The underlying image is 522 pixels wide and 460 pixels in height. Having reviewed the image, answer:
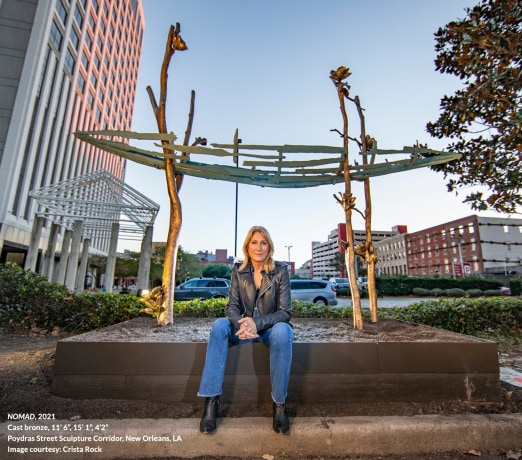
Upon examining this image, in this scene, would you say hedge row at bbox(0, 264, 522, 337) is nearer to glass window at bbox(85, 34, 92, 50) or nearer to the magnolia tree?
the magnolia tree

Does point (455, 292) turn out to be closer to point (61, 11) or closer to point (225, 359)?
point (225, 359)

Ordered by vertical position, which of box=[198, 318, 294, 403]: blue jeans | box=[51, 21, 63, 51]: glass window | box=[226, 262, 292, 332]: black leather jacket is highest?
box=[51, 21, 63, 51]: glass window

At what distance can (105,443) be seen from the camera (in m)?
2.12

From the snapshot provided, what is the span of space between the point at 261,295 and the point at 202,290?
9895 mm

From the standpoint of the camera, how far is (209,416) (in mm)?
2197

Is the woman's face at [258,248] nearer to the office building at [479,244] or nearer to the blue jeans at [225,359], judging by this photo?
the blue jeans at [225,359]

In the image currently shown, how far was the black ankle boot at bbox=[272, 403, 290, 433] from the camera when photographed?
2.17 metres

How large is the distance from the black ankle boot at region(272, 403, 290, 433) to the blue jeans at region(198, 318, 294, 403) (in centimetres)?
5

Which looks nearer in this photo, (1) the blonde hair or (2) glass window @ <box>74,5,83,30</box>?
(1) the blonde hair

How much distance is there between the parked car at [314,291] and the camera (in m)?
16.1

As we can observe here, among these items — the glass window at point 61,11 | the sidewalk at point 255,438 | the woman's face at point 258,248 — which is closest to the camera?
the sidewalk at point 255,438

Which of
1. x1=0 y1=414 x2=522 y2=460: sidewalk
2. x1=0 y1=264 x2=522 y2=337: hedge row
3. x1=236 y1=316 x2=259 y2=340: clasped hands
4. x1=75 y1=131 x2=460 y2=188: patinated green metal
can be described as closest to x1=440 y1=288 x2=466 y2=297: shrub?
x1=0 y1=264 x2=522 y2=337: hedge row

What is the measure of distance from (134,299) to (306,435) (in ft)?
16.2

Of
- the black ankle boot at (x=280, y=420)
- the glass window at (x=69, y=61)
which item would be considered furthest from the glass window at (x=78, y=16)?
the black ankle boot at (x=280, y=420)
